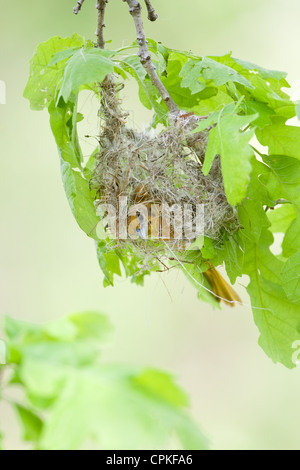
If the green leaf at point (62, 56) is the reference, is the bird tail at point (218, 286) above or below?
below

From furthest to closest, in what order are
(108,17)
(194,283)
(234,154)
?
1. (108,17)
2. (194,283)
3. (234,154)

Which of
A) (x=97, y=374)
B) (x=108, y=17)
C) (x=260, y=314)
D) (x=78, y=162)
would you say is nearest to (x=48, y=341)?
(x=97, y=374)

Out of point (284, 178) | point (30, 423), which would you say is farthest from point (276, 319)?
point (30, 423)

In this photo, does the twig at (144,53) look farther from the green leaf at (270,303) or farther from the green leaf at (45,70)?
the green leaf at (270,303)

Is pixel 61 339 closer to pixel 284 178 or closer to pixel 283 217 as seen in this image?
pixel 284 178

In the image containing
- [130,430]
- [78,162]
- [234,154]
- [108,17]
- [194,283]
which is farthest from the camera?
[108,17]

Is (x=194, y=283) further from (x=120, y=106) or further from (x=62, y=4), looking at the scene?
(x=62, y=4)

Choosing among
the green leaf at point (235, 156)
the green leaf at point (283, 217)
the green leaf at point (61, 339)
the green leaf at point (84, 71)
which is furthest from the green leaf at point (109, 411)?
the green leaf at point (283, 217)
